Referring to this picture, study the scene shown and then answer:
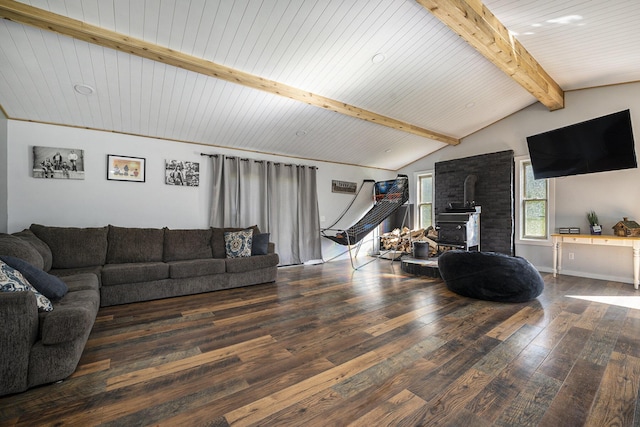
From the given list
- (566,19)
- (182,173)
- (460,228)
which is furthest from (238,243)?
(566,19)

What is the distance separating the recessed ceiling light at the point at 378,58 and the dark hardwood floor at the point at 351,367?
293cm

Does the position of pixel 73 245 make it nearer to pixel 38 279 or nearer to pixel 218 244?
pixel 38 279

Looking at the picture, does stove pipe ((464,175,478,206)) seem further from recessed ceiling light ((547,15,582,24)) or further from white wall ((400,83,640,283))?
recessed ceiling light ((547,15,582,24))

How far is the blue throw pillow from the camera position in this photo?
191 centimetres

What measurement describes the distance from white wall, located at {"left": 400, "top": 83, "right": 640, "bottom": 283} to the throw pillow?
483 centimetres

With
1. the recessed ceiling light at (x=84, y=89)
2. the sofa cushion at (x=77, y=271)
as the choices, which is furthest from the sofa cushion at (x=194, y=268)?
the recessed ceiling light at (x=84, y=89)

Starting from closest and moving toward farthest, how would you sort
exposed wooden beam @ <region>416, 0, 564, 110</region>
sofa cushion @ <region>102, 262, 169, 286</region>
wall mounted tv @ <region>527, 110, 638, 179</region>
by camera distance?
exposed wooden beam @ <region>416, 0, 564, 110</region>, sofa cushion @ <region>102, 262, 169, 286</region>, wall mounted tv @ <region>527, 110, 638, 179</region>

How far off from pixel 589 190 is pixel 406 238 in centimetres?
326

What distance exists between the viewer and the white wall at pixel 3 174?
3.21m

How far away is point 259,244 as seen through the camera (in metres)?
4.26

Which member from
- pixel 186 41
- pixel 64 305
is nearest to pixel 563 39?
pixel 186 41

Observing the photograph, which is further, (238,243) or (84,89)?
(238,243)

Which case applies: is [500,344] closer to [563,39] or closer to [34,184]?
[563,39]

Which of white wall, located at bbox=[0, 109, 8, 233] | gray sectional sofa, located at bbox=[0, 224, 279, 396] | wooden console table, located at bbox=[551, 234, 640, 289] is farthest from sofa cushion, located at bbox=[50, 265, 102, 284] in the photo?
wooden console table, located at bbox=[551, 234, 640, 289]
